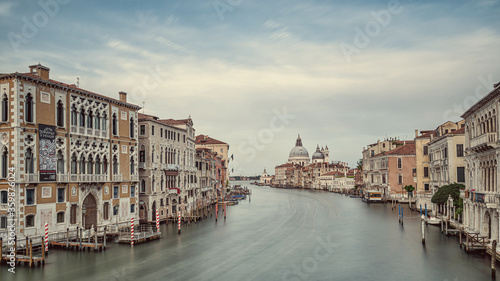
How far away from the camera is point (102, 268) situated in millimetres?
24359

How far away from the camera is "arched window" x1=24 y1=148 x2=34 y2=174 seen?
2781 centimetres

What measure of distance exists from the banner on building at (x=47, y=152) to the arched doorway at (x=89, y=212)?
430 centimetres

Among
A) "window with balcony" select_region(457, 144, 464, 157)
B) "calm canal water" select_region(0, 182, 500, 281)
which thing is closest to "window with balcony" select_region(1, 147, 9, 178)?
"calm canal water" select_region(0, 182, 500, 281)

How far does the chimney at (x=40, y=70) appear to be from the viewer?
2945 centimetres

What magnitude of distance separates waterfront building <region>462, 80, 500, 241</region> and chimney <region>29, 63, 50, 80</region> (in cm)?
2773

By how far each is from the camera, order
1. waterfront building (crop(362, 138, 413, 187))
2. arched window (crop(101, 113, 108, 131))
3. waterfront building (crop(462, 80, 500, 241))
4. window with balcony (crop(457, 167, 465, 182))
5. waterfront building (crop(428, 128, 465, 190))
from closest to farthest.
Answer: waterfront building (crop(462, 80, 500, 241)) < arched window (crop(101, 113, 108, 131)) < window with balcony (crop(457, 167, 465, 182)) < waterfront building (crop(428, 128, 465, 190)) < waterfront building (crop(362, 138, 413, 187))

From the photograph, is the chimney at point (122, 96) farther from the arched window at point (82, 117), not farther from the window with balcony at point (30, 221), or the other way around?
the window with balcony at point (30, 221)

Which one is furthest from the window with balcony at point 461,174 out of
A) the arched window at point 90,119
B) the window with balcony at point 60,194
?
the window with balcony at point 60,194

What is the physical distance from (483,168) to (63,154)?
91.3ft

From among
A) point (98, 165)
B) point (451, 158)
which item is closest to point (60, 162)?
point (98, 165)

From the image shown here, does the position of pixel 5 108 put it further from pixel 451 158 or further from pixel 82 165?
pixel 451 158

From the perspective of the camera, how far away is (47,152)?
29219 millimetres

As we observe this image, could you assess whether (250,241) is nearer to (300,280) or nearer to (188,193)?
(300,280)

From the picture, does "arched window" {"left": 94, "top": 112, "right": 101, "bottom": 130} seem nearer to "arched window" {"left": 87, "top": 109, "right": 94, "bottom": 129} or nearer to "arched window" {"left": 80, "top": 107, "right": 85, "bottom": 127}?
"arched window" {"left": 87, "top": 109, "right": 94, "bottom": 129}
